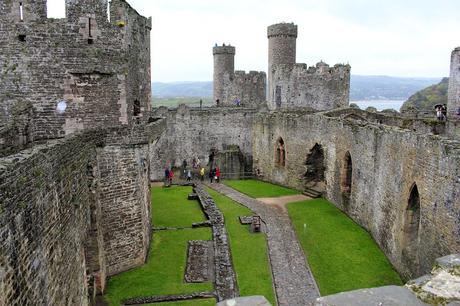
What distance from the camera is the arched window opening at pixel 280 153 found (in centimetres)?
2798

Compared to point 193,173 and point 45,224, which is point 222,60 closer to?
point 193,173

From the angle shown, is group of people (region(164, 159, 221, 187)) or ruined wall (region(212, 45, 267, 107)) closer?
group of people (region(164, 159, 221, 187))

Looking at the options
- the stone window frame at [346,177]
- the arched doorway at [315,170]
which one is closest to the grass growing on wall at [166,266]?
the stone window frame at [346,177]

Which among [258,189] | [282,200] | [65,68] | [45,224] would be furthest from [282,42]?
[45,224]

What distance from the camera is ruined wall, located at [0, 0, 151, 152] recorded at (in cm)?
1209

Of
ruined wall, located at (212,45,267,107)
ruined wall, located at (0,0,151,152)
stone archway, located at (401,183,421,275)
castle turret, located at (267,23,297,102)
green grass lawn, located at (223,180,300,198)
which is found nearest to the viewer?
ruined wall, located at (0,0,151,152)

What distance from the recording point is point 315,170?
25.8 meters

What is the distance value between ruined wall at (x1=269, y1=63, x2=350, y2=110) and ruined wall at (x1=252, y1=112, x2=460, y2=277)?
6674mm

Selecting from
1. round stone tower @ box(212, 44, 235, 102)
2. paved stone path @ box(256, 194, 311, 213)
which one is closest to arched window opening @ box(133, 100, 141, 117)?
paved stone path @ box(256, 194, 311, 213)

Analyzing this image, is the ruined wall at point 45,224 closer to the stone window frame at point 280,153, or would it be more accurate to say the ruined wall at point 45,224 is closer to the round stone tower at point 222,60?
the stone window frame at point 280,153

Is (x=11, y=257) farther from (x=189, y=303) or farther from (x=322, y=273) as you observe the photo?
(x=322, y=273)

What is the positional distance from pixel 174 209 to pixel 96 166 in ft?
26.7

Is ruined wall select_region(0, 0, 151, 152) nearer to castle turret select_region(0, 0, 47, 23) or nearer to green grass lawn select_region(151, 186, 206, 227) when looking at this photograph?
castle turret select_region(0, 0, 47, 23)

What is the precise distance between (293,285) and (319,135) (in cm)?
1248
